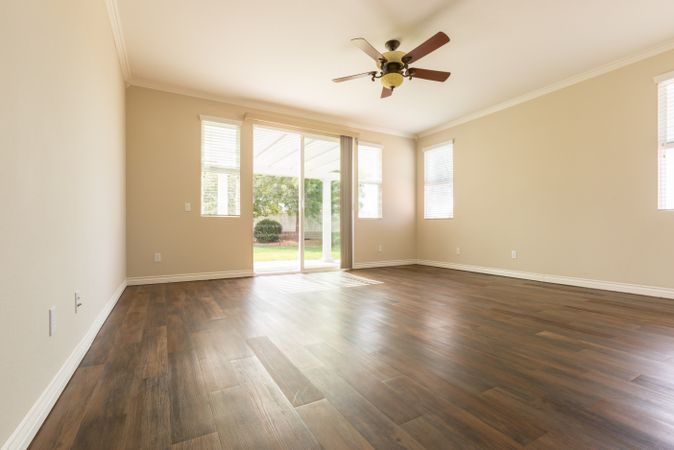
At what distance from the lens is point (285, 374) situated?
1.64 meters

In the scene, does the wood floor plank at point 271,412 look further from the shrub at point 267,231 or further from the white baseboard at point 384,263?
the shrub at point 267,231

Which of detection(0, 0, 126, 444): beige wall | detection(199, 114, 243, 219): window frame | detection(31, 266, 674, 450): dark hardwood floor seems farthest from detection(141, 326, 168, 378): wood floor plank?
detection(199, 114, 243, 219): window frame

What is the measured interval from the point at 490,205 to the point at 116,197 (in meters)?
5.30

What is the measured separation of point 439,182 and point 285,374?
5.31 metres

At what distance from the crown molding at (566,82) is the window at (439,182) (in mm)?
519

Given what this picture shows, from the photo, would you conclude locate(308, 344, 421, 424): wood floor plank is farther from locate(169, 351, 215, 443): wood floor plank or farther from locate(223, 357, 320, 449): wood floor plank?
locate(169, 351, 215, 443): wood floor plank

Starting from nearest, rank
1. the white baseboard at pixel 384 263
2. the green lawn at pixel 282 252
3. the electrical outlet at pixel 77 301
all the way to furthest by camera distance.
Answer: the electrical outlet at pixel 77 301
the green lawn at pixel 282 252
the white baseboard at pixel 384 263

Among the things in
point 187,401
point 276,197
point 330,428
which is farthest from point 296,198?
point 330,428

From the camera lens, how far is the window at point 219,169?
455cm

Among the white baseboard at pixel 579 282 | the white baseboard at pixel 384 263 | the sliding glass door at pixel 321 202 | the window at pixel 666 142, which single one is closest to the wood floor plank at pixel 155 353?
the sliding glass door at pixel 321 202

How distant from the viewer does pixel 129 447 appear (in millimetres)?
1079

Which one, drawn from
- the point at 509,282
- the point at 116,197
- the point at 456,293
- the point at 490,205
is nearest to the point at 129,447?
the point at 116,197

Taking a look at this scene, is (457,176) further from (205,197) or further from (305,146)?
(205,197)

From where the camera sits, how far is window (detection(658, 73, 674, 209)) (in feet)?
11.0
